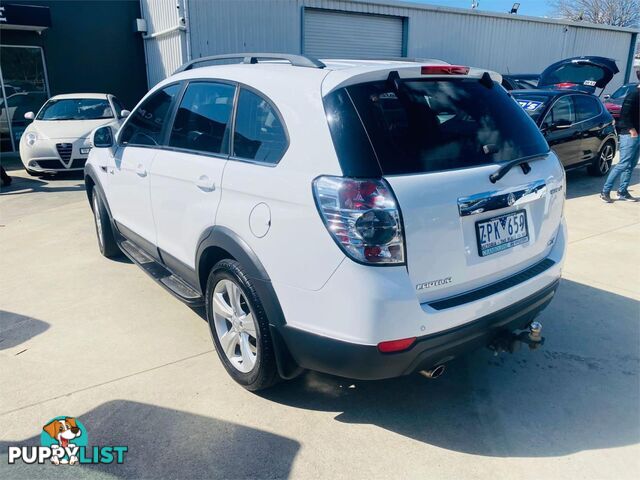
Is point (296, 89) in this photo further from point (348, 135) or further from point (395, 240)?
point (395, 240)

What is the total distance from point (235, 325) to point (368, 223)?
115 cm

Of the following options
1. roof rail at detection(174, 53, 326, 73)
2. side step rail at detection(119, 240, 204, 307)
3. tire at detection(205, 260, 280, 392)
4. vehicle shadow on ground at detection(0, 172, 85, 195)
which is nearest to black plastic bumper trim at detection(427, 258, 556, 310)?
tire at detection(205, 260, 280, 392)

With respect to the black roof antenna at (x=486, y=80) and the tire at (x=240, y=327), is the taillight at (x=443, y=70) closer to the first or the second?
the black roof antenna at (x=486, y=80)

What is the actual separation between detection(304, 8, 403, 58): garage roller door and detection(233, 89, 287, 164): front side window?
503 inches

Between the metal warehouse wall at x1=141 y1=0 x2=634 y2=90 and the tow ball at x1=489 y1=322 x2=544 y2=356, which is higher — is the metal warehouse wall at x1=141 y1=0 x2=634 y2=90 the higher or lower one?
the higher one

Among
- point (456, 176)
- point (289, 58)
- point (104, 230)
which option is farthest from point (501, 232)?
point (104, 230)

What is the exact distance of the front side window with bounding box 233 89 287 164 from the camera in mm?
2529

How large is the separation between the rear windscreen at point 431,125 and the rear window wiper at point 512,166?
38 mm

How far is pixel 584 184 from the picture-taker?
347 inches

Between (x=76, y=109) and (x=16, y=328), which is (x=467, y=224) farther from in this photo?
(x=76, y=109)

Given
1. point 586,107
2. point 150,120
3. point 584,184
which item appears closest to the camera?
point 150,120

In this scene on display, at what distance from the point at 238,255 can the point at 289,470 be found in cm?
107

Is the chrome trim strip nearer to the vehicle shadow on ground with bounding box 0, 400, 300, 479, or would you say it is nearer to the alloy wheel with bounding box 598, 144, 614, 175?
the vehicle shadow on ground with bounding box 0, 400, 300, 479

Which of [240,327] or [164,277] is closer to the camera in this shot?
[240,327]
